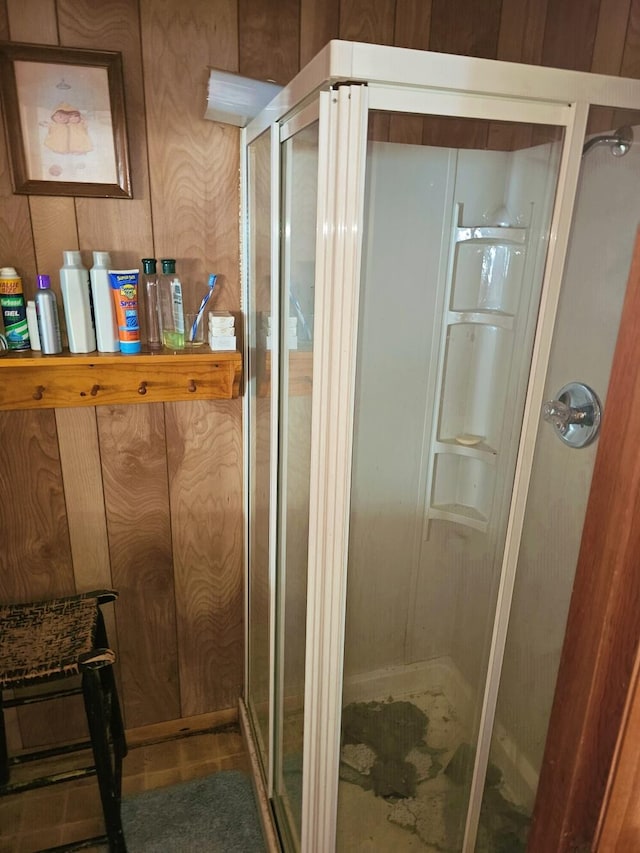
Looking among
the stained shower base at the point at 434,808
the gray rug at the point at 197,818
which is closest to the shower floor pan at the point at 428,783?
the stained shower base at the point at 434,808

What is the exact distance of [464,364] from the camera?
4.28ft

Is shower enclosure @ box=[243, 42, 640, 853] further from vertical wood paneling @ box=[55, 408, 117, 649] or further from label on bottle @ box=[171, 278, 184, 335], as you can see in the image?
vertical wood paneling @ box=[55, 408, 117, 649]

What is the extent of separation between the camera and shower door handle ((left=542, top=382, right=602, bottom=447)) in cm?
119

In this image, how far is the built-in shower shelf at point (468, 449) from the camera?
135cm

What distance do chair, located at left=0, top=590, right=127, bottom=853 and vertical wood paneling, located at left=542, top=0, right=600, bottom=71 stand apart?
1731 mm

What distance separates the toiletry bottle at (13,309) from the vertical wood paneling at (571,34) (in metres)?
A: 1.35

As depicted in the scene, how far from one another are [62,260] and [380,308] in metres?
0.77

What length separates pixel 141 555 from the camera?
1645mm

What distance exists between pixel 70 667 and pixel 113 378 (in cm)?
66

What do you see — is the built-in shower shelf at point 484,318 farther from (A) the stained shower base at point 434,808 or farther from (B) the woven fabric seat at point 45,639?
(B) the woven fabric seat at point 45,639

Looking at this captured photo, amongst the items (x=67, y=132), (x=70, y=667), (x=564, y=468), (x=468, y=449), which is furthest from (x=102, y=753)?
(x=67, y=132)

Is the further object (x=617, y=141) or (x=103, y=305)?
(x=103, y=305)

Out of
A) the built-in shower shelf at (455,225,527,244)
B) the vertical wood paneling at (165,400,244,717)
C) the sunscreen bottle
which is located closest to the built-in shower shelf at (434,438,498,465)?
the built-in shower shelf at (455,225,527,244)

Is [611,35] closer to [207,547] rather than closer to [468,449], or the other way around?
[468,449]
